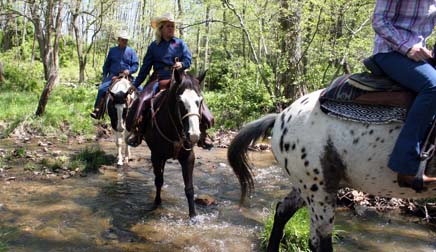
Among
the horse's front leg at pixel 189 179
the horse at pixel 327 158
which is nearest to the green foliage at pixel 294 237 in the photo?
the horse at pixel 327 158

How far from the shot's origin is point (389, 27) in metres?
3.05

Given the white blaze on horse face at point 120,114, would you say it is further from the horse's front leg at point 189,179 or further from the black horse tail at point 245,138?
the black horse tail at point 245,138

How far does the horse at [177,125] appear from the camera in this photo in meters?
4.92

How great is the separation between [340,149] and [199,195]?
13.1ft

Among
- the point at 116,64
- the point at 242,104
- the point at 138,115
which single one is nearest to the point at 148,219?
the point at 138,115

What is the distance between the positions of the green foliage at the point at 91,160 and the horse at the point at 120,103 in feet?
0.83

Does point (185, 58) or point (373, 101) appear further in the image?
point (185, 58)

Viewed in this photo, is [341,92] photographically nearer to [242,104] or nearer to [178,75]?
[178,75]

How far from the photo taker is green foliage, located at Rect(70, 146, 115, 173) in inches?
318

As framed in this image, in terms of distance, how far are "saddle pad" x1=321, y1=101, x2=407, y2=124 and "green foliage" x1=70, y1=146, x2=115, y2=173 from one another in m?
5.91

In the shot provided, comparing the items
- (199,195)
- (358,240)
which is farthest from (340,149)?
(199,195)

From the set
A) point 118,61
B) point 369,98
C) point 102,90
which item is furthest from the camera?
point 118,61

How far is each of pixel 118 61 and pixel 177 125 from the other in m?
4.59

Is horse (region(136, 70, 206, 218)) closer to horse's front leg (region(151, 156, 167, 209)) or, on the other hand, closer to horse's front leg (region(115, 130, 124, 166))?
horse's front leg (region(151, 156, 167, 209))
